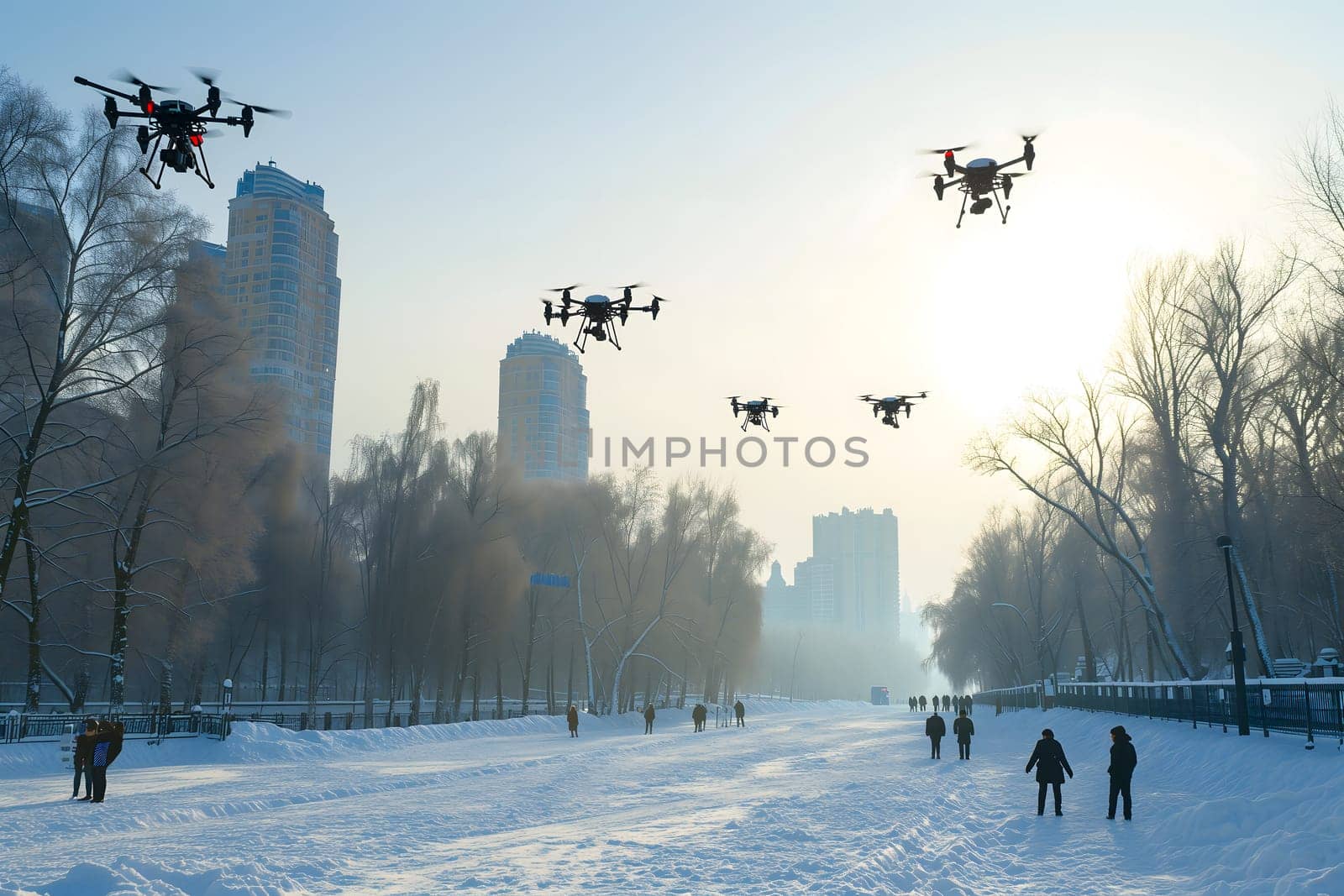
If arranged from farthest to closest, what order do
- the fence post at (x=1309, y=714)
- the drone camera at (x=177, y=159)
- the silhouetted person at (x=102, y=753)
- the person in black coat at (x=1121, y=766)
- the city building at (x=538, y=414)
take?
the city building at (x=538, y=414) → the silhouetted person at (x=102, y=753) → the fence post at (x=1309, y=714) → the person in black coat at (x=1121, y=766) → the drone camera at (x=177, y=159)

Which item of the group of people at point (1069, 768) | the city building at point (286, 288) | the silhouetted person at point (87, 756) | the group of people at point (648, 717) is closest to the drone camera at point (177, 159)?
the silhouetted person at point (87, 756)

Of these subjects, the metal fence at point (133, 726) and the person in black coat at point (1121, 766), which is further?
the metal fence at point (133, 726)

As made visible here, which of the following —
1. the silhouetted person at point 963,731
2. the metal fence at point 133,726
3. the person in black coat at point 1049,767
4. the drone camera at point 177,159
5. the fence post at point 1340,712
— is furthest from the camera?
the silhouetted person at point 963,731

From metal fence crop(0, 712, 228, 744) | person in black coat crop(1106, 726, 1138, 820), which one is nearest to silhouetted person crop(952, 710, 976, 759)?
person in black coat crop(1106, 726, 1138, 820)

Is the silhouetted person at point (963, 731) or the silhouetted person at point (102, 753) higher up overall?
the silhouetted person at point (102, 753)

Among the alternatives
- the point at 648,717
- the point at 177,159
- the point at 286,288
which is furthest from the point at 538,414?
the point at 177,159

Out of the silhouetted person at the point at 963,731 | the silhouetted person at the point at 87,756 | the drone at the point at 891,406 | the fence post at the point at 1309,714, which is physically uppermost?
the drone at the point at 891,406

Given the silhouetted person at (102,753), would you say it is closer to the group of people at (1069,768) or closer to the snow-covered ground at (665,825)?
the snow-covered ground at (665,825)
